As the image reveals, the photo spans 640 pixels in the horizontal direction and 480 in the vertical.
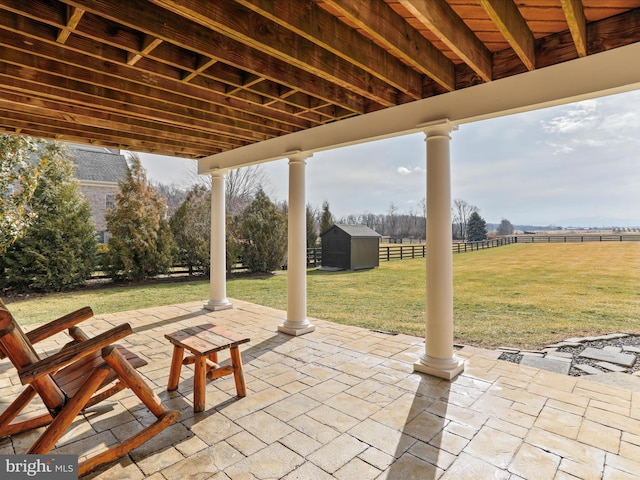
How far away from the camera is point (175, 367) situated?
9.96 feet

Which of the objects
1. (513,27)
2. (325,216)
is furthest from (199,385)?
(325,216)

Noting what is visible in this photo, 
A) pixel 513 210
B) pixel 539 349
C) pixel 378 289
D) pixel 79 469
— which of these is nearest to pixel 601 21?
pixel 539 349

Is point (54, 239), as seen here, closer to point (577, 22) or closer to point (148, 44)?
point (148, 44)

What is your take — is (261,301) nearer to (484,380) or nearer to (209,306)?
(209,306)

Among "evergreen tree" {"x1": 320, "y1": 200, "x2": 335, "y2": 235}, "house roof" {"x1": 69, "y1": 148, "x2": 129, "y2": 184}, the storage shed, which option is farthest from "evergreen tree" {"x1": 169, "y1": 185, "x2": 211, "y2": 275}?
"evergreen tree" {"x1": 320, "y1": 200, "x2": 335, "y2": 235}

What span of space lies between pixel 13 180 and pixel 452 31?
765cm

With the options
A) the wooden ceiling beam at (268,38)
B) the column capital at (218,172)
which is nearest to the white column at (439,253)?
the wooden ceiling beam at (268,38)

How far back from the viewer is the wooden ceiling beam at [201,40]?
1.94 m

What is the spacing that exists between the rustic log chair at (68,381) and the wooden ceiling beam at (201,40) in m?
1.75

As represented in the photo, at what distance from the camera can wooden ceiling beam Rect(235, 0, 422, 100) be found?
191 centimetres

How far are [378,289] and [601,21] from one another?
814 cm

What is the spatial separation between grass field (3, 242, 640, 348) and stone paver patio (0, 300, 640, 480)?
205 cm

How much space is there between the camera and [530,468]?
6.70ft

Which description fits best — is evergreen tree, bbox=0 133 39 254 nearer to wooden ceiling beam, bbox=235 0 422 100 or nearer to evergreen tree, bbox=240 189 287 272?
wooden ceiling beam, bbox=235 0 422 100
